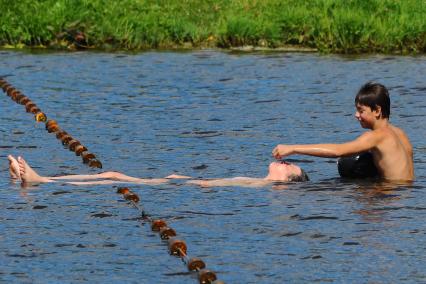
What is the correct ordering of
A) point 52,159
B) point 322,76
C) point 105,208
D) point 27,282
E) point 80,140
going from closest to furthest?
point 27,282 → point 105,208 → point 52,159 → point 80,140 → point 322,76

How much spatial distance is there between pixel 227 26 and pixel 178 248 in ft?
Result: 50.7

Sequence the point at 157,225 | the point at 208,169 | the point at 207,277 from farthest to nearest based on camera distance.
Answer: the point at 208,169
the point at 157,225
the point at 207,277

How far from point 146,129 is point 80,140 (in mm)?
1114

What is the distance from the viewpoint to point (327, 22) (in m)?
24.9

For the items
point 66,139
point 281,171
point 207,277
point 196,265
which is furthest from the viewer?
point 66,139

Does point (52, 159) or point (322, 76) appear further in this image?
point (322, 76)

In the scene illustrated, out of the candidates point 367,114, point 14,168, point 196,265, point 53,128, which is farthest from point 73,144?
point 196,265

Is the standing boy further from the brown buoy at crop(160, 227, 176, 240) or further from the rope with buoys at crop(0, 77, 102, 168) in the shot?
the rope with buoys at crop(0, 77, 102, 168)

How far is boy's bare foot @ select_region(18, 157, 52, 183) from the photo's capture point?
13711 millimetres

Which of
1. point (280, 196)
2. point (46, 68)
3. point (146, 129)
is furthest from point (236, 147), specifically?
point (46, 68)

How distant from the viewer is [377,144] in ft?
45.2

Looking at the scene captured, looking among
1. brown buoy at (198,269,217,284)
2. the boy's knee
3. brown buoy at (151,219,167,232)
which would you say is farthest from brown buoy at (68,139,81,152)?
brown buoy at (198,269,217,284)

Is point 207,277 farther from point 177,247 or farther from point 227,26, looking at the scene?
point 227,26

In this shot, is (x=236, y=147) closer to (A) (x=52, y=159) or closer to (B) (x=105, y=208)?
(A) (x=52, y=159)
